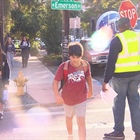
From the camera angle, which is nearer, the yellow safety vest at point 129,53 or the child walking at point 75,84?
the child walking at point 75,84

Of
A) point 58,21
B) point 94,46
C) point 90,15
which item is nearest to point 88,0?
point 90,15

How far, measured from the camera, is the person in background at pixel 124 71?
17.3ft

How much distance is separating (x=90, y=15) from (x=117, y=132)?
41.8 meters

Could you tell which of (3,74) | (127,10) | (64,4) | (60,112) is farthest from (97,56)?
(3,74)

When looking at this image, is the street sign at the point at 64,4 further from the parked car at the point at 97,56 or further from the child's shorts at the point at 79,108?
the child's shorts at the point at 79,108

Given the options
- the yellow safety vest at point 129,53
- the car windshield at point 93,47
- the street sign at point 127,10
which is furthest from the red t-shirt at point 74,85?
the car windshield at point 93,47

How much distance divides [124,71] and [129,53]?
0.30 meters

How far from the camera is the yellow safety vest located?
529cm

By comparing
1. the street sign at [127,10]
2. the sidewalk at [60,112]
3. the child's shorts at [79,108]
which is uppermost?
the street sign at [127,10]

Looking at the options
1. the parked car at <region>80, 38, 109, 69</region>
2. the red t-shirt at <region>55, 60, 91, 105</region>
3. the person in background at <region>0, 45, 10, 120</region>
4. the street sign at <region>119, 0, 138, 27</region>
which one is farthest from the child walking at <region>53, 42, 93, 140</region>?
the parked car at <region>80, 38, 109, 69</region>

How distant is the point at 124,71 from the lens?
17.6 feet

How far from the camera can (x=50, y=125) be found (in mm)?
6605

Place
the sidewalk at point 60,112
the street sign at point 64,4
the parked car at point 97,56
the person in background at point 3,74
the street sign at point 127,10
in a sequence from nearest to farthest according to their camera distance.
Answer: the sidewalk at point 60,112, the person in background at point 3,74, the street sign at point 64,4, the street sign at point 127,10, the parked car at point 97,56

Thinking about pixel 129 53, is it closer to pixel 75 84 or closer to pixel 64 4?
pixel 75 84
